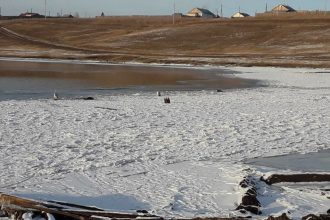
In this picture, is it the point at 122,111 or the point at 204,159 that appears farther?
the point at 122,111

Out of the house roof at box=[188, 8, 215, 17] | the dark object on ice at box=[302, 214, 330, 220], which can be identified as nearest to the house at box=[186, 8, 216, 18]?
the house roof at box=[188, 8, 215, 17]

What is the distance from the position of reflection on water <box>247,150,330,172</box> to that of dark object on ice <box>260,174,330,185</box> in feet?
3.41

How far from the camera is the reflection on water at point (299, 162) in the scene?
909 cm

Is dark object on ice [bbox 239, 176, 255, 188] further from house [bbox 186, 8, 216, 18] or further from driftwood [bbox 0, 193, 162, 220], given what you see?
house [bbox 186, 8, 216, 18]

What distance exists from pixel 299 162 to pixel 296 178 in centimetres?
174

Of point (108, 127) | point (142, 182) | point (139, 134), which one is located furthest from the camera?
point (108, 127)

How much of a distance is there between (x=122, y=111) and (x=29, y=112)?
101 inches

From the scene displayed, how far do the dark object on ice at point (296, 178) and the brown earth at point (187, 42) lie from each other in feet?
122

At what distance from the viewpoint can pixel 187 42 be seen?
7769 centimetres

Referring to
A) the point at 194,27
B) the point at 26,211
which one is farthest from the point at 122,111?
the point at 194,27

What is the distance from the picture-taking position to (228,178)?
811cm

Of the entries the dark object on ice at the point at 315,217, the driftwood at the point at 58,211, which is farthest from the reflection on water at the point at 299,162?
the driftwood at the point at 58,211

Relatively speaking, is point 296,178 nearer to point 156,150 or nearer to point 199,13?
point 156,150

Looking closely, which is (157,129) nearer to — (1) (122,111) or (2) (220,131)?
(2) (220,131)
